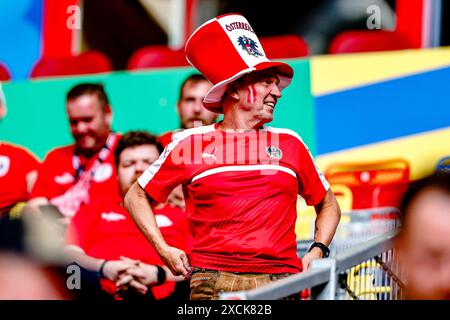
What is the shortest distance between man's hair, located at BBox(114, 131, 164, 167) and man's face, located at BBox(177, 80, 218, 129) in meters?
0.25

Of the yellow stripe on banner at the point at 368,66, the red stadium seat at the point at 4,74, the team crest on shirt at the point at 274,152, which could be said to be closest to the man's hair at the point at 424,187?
the team crest on shirt at the point at 274,152

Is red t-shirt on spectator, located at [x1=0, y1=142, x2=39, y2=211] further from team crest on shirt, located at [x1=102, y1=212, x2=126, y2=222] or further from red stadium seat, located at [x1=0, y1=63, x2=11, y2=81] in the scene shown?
team crest on shirt, located at [x1=102, y1=212, x2=126, y2=222]

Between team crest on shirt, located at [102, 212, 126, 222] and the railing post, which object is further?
team crest on shirt, located at [102, 212, 126, 222]

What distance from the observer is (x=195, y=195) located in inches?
146

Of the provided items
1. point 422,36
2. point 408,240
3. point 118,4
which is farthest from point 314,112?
point 408,240

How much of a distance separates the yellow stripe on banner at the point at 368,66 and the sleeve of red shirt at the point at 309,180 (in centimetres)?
181

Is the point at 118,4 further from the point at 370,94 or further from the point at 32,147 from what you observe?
the point at 370,94

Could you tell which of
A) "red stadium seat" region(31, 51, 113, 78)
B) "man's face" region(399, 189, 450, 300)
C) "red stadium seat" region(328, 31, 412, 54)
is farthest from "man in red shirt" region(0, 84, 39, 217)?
"man's face" region(399, 189, 450, 300)

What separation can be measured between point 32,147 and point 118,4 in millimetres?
1753

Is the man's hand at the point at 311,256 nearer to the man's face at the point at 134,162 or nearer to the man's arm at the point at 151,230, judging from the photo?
the man's arm at the point at 151,230

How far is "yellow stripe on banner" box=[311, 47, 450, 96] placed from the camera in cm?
539

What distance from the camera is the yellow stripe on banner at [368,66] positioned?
5.39 metres

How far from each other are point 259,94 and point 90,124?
8.51ft

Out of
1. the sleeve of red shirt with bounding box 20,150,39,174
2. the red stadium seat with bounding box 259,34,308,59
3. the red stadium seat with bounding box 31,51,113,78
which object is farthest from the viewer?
the red stadium seat with bounding box 31,51,113,78
